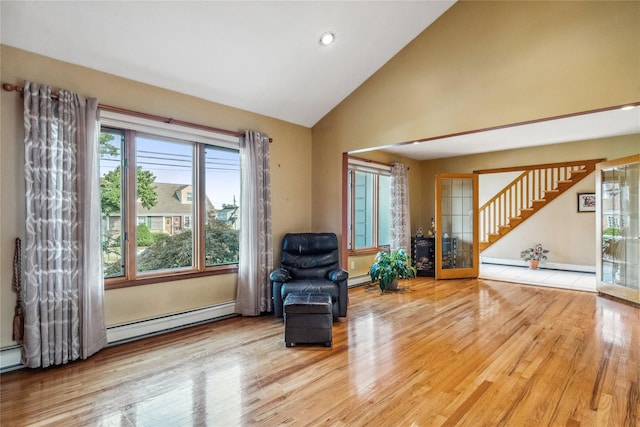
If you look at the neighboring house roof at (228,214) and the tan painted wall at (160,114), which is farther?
the neighboring house roof at (228,214)

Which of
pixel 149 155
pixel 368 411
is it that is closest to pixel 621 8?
pixel 368 411

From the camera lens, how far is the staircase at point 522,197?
6.91m

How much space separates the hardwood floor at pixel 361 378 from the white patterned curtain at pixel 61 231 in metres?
0.26

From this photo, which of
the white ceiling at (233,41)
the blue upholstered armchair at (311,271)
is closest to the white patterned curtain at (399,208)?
the blue upholstered armchair at (311,271)

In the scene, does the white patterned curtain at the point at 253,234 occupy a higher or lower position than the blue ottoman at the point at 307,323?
higher

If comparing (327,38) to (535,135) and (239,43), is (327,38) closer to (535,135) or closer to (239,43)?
(239,43)

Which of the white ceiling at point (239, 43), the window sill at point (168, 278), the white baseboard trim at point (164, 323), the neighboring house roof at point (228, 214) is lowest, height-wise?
the white baseboard trim at point (164, 323)

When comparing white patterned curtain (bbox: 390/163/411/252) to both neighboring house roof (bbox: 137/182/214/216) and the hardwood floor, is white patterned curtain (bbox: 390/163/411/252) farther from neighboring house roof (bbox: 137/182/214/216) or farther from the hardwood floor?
neighboring house roof (bbox: 137/182/214/216)

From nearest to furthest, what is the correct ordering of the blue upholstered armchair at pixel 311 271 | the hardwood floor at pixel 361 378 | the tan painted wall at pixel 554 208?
the hardwood floor at pixel 361 378 → the blue upholstered armchair at pixel 311 271 → the tan painted wall at pixel 554 208

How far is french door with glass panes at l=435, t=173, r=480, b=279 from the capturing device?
21.1ft

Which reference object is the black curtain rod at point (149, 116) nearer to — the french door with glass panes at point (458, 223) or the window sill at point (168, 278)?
the window sill at point (168, 278)

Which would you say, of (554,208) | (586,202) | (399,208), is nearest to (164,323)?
(399,208)

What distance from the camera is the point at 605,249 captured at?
5121mm

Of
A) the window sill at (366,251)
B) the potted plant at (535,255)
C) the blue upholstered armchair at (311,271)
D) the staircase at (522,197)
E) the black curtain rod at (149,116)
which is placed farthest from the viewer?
the potted plant at (535,255)
